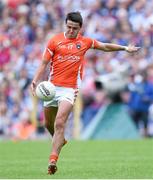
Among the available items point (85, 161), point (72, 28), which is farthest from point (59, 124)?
point (85, 161)

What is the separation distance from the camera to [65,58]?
12555 mm

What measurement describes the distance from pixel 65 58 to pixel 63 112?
0.87 metres

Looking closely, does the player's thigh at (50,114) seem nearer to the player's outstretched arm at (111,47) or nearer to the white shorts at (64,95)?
the white shorts at (64,95)

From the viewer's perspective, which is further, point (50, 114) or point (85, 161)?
point (85, 161)

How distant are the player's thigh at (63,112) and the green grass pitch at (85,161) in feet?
2.56

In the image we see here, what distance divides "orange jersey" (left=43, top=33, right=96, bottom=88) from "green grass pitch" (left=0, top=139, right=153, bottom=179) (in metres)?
1.43

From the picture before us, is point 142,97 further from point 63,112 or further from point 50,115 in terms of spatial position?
point 63,112

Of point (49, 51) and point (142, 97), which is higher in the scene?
point (49, 51)

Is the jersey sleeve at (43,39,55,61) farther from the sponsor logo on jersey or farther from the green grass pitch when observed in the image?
the green grass pitch

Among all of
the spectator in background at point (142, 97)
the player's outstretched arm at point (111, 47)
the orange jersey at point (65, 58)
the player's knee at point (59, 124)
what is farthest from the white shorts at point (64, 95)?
the spectator in background at point (142, 97)

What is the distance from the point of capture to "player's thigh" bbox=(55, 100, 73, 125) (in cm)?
1223

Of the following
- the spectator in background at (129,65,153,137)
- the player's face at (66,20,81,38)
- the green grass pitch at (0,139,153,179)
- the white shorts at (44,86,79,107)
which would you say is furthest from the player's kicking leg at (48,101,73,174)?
the spectator in background at (129,65,153,137)

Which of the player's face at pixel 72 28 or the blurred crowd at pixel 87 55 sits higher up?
the player's face at pixel 72 28

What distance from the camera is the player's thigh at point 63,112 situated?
40.1 ft
